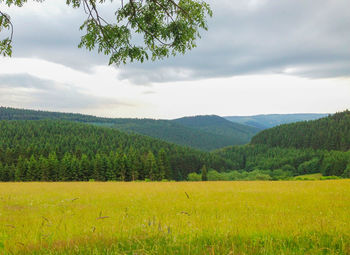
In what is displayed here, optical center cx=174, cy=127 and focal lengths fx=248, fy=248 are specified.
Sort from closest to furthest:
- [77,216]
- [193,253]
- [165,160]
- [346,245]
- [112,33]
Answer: [193,253], [346,245], [77,216], [112,33], [165,160]

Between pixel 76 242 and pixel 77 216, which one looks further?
pixel 77 216

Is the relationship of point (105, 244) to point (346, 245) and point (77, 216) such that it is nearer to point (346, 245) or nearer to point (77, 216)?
point (346, 245)

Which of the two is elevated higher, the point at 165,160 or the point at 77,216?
the point at 77,216

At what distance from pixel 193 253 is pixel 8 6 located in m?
10.5

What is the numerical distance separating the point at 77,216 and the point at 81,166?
243 ft

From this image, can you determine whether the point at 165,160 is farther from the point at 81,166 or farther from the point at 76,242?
the point at 76,242

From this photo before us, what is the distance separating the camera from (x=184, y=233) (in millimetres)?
5082

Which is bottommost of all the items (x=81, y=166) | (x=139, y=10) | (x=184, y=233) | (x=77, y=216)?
(x=81, y=166)

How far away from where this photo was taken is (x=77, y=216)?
8633 millimetres

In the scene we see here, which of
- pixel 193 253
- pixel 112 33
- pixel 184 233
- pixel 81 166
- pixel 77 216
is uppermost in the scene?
pixel 112 33

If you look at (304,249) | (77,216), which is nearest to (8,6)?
(77,216)

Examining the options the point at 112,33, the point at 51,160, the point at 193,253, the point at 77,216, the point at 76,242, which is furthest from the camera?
the point at 51,160

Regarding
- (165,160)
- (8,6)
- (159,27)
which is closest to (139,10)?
(159,27)

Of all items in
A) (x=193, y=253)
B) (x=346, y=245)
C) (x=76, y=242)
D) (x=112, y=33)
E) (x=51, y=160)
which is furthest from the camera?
(x=51, y=160)
